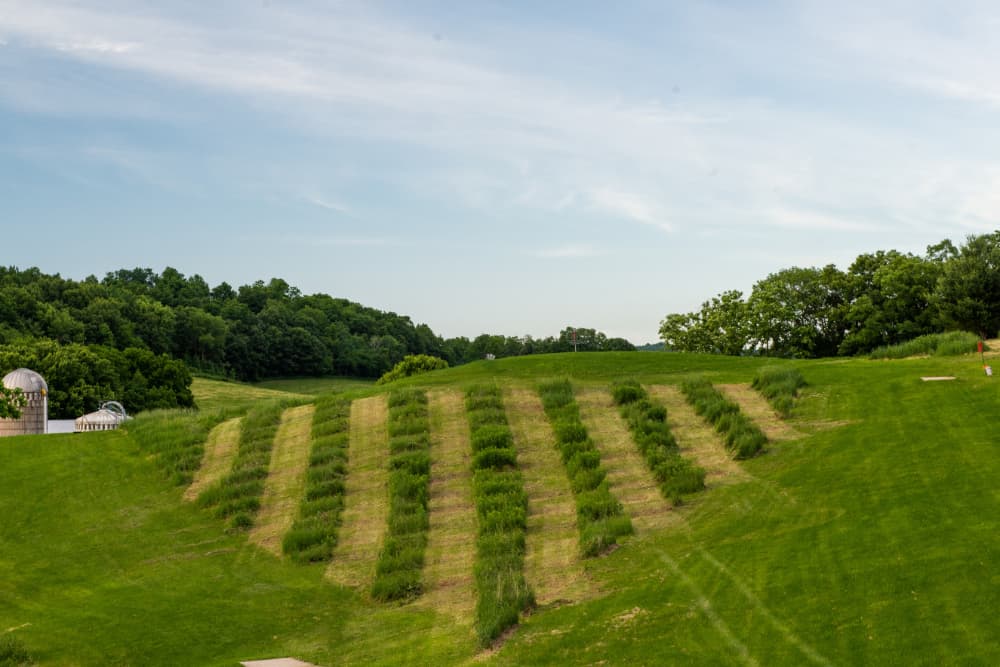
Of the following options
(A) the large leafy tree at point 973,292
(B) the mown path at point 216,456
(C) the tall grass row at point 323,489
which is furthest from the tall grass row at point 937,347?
(B) the mown path at point 216,456

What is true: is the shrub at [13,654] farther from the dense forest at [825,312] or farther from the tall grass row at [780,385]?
the dense forest at [825,312]

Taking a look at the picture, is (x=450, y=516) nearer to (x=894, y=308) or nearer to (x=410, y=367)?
(x=894, y=308)

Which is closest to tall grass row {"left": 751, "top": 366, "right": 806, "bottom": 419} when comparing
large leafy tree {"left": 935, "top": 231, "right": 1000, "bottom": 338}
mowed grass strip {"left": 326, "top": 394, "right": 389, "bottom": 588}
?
mowed grass strip {"left": 326, "top": 394, "right": 389, "bottom": 588}

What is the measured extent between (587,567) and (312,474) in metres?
11.4

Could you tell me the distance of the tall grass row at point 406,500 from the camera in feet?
65.7

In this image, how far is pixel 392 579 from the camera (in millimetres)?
20094

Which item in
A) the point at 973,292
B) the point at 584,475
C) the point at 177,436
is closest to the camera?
the point at 584,475

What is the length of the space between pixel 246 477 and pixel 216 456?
3.40m

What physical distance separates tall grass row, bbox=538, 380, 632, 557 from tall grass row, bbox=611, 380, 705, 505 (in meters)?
1.43

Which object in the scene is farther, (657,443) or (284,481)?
(284,481)

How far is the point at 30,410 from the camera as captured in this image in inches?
1880

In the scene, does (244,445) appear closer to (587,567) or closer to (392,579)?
(392,579)

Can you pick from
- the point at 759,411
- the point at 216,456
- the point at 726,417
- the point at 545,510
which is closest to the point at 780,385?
the point at 759,411

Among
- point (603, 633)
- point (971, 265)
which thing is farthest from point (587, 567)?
point (971, 265)
